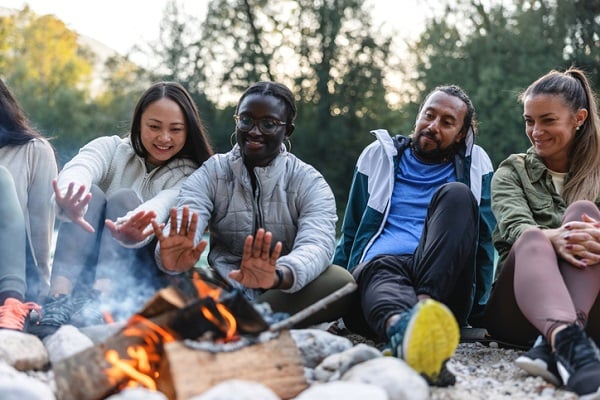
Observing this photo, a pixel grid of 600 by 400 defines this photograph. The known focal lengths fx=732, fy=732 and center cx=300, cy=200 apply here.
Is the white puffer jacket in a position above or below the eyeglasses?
below

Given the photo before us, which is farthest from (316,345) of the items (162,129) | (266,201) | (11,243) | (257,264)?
Result: (162,129)

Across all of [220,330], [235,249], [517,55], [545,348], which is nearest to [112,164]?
[235,249]

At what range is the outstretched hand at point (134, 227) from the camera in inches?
113

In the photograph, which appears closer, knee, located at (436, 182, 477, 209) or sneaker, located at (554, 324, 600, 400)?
sneaker, located at (554, 324, 600, 400)

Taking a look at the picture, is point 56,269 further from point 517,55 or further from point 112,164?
point 517,55

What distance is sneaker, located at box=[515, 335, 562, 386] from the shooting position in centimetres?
250

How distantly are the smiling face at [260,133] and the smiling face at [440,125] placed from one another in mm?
695

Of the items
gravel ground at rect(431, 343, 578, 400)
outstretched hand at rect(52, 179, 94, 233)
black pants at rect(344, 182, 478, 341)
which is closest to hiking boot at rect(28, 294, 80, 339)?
outstretched hand at rect(52, 179, 94, 233)

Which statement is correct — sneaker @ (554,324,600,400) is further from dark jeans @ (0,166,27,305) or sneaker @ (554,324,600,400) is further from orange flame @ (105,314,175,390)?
dark jeans @ (0,166,27,305)

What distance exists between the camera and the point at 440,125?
3.40 metres

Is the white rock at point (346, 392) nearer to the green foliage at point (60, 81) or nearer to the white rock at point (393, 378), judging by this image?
the white rock at point (393, 378)

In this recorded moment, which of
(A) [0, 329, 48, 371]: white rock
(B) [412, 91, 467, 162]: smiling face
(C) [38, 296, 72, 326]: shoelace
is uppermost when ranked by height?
(B) [412, 91, 467, 162]: smiling face

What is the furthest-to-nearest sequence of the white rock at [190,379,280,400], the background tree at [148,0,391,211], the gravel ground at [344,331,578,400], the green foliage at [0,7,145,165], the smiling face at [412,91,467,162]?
1. the green foliage at [0,7,145,165]
2. the background tree at [148,0,391,211]
3. the smiling face at [412,91,467,162]
4. the gravel ground at [344,331,578,400]
5. the white rock at [190,379,280,400]

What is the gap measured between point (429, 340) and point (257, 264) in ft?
2.27
